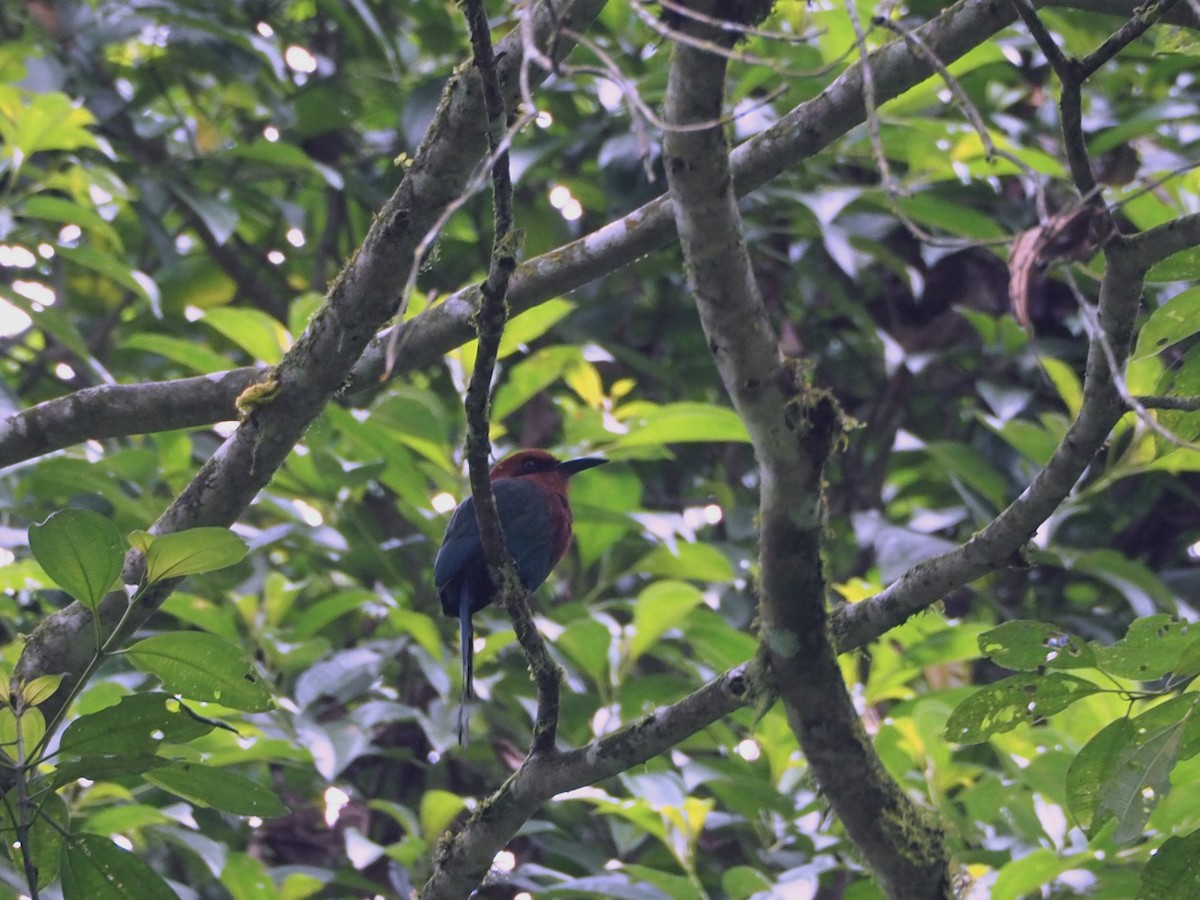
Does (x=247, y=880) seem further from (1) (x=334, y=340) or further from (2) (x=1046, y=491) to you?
(2) (x=1046, y=491)

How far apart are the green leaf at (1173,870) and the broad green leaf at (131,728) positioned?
4.92 ft

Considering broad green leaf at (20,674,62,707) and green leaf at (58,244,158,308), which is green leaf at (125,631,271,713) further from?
green leaf at (58,244,158,308)

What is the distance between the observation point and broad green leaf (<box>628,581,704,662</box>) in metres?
3.44

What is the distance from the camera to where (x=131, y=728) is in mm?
2074

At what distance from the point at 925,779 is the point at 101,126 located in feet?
12.6

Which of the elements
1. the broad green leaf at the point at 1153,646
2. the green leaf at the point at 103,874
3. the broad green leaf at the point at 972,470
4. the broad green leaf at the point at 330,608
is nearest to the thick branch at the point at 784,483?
the broad green leaf at the point at 1153,646

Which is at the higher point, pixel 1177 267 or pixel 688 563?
pixel 688 563

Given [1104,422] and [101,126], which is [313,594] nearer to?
[101,126]

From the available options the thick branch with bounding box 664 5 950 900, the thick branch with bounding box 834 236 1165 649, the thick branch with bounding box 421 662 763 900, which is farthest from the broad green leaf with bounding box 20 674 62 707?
the thick branch with bounding box 834 236 1165 649

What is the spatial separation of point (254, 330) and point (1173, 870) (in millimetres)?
2833

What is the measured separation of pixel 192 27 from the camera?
4605mm

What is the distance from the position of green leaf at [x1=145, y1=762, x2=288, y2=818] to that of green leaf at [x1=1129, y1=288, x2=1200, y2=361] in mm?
Result: 1635

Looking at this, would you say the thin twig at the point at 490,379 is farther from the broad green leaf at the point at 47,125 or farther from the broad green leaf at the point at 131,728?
the broad green leaf at the point at 47,125

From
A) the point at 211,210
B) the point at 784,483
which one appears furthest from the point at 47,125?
the point at 784,483
